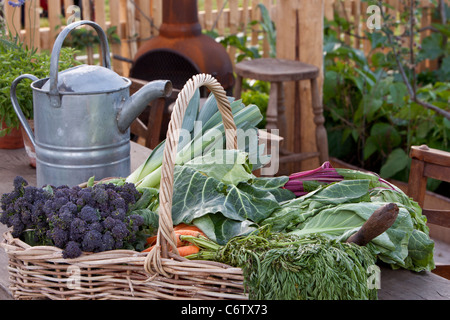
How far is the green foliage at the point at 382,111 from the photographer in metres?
3.61

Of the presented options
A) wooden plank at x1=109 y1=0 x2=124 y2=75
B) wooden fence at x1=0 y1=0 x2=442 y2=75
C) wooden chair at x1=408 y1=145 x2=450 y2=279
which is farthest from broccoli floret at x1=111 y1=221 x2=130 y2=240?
wooden plank at x1=109 y1=0 x2=124 y2=75

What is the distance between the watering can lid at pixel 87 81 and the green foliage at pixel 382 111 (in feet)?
7.85

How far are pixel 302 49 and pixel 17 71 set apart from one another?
7.13 feet

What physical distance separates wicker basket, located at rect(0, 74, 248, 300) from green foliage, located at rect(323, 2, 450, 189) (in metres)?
2.66

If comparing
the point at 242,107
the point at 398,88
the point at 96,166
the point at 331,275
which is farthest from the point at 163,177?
the point at 398,88

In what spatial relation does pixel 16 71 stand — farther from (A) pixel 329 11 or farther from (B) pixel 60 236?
(A) pixel 329 11

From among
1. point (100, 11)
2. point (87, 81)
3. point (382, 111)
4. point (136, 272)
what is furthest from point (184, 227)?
point (100, 11)

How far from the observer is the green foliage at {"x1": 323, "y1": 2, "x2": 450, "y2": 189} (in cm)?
361

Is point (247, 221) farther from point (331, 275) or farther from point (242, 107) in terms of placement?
point (242, 107)

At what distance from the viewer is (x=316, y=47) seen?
142 inches

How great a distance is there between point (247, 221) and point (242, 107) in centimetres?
47

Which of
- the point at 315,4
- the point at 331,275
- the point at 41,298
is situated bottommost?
the point at 41,298

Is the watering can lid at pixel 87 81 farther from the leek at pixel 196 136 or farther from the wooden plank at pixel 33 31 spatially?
the wooden plank at pixel 33 31

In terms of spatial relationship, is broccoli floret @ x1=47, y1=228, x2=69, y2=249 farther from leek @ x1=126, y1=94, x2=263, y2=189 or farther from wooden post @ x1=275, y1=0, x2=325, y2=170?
wooden post @ x1=275, y1=0, x2=325, y2=170
